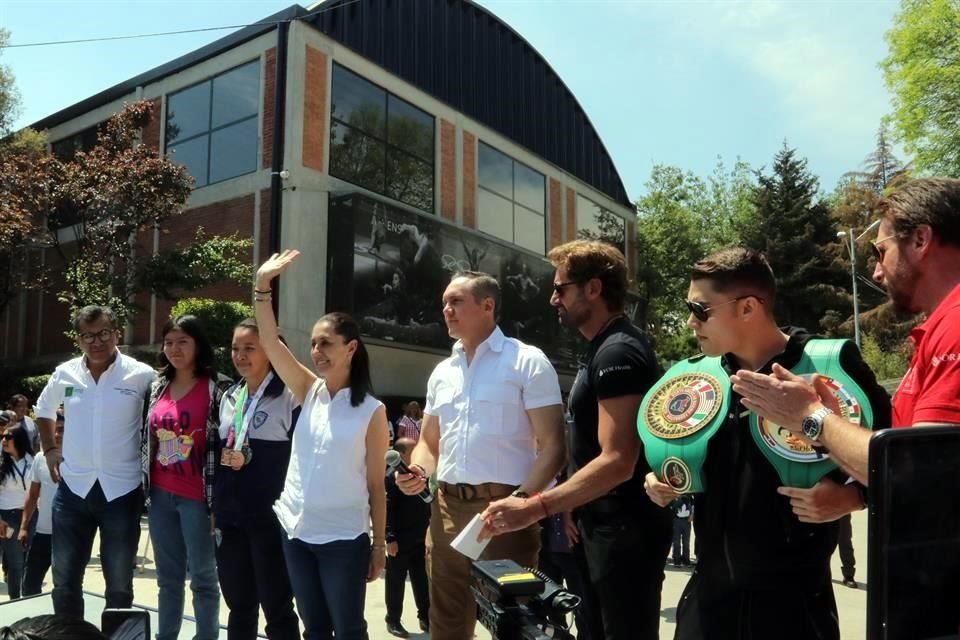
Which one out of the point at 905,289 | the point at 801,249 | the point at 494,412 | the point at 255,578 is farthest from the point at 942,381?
the point at 801,249

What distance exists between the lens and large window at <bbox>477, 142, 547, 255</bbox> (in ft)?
81.2

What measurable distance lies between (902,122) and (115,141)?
20.9m

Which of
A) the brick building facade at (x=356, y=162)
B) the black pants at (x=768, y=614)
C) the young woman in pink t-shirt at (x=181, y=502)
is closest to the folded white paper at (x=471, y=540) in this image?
the black pants at (x=768, y=614)

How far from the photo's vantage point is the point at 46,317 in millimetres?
23797

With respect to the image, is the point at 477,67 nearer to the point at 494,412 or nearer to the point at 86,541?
the point at 86,541

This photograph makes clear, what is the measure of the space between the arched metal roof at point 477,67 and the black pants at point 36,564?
16.1 m

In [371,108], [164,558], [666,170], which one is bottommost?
[164,558]

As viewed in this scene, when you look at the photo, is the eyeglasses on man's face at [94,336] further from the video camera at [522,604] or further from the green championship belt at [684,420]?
the video camera at [522,604]

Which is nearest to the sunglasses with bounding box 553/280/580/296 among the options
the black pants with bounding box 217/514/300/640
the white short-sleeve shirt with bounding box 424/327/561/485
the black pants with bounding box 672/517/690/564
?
the white short-sleeve shirt with bounding box 424/327/561/485

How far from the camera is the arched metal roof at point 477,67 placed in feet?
69.4

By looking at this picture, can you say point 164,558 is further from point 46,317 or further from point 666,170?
point 666,170

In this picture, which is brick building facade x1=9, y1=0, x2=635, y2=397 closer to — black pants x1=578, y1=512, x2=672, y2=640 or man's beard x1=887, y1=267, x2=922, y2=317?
black pants x1=578, y1=512, x2=672, y2=640

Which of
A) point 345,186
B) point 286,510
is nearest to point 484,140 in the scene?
point 345,186

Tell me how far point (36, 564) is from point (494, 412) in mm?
4094
